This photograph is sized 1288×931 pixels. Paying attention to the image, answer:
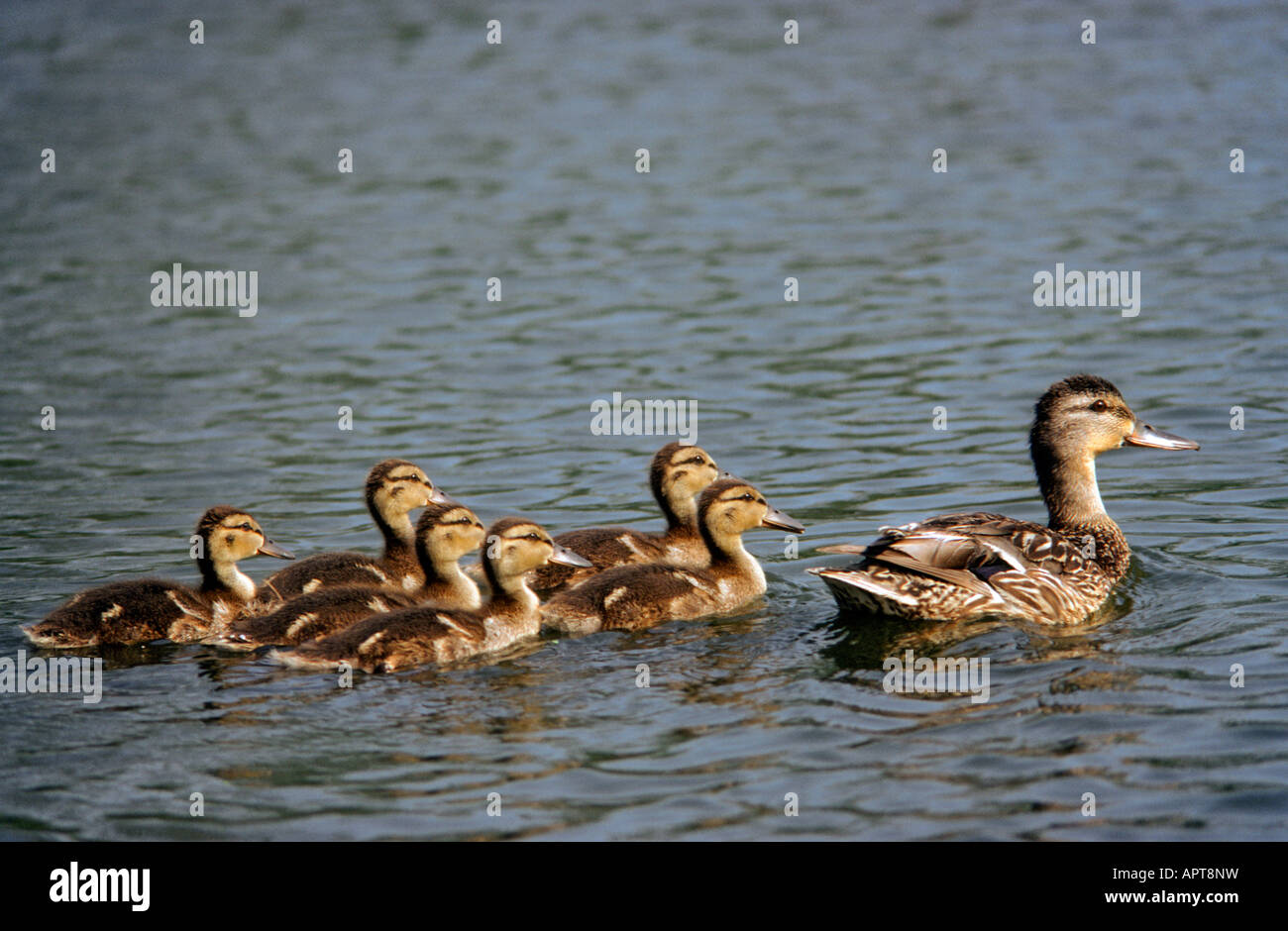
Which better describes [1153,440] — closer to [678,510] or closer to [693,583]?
[678,510]

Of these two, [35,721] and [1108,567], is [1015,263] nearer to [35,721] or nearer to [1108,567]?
[1108,567]

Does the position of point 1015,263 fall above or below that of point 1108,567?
above

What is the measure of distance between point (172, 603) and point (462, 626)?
57.0 inches

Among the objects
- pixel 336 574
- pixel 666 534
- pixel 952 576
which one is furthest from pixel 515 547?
pixel 952 576

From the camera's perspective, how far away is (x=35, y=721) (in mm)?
7559

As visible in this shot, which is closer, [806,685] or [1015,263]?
[806,685]

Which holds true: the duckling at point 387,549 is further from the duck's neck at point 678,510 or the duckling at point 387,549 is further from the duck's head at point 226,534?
the duck's neck at point 678,510

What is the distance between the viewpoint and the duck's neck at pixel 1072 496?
30.9 feet

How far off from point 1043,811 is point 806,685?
1554mm

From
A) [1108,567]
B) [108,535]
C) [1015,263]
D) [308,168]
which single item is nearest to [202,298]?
[308,168]

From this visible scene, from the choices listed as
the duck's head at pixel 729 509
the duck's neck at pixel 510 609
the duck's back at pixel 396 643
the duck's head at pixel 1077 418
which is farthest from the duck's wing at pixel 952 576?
the duck's back at pixel 396 643

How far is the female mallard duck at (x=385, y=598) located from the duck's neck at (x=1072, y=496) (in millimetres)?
3043

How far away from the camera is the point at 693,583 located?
8992 mm
